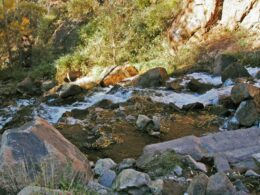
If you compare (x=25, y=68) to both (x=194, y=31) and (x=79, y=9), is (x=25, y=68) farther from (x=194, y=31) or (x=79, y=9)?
(x=194, y=31)

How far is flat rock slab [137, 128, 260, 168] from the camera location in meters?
6.26

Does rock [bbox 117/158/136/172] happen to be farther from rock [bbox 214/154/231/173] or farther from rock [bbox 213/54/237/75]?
rock [bbox 213/54/237/75]

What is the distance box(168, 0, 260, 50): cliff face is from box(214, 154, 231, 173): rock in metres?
11.2

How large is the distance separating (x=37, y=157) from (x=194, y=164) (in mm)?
2171

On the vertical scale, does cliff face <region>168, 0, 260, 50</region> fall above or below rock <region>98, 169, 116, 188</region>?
below

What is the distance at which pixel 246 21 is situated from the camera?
55.1 ft

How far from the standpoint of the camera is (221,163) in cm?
598

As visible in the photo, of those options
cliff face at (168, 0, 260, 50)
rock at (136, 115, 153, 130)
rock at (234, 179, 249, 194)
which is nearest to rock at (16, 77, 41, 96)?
cliff face at (168, 0, 260, 50)

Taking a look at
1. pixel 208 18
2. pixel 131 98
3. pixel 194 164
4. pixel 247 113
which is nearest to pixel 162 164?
pixel 194 164

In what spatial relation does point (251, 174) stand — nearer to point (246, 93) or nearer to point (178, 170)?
point (178, 170)

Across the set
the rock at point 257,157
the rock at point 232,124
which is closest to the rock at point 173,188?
the rock at point 257,157

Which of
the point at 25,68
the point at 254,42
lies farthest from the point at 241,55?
the point at 25,68

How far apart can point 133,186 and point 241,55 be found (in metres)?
10.6

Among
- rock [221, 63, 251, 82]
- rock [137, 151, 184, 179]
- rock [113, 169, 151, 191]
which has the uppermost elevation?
rock [113, 169, 151, 191]
